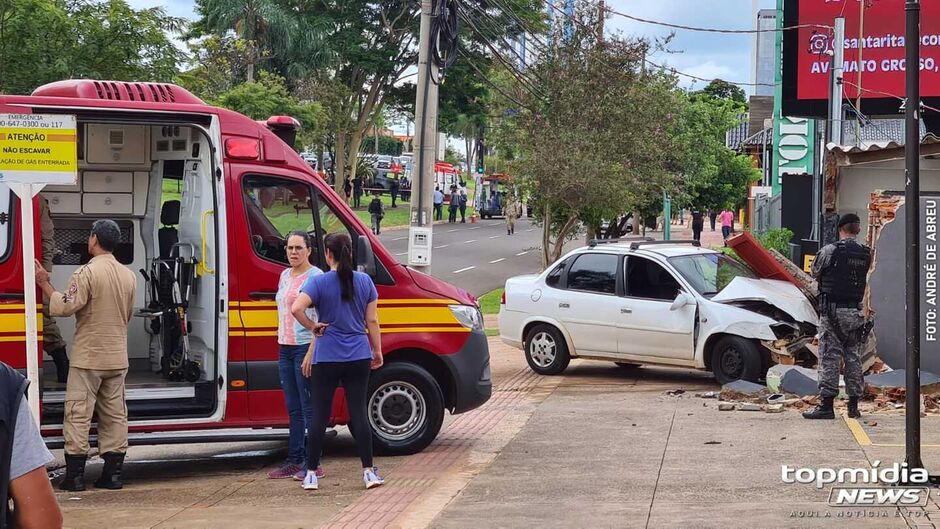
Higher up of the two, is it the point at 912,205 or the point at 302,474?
the point at 912,205

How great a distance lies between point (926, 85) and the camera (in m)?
29.2

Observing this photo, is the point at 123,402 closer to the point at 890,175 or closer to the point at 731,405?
the point at 731,405

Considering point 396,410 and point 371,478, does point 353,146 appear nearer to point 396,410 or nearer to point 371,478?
point 396,410

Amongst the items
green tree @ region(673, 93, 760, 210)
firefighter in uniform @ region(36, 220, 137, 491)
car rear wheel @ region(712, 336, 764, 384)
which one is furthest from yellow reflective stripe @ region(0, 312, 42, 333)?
green tree @ region(673, 93, 760, 210)

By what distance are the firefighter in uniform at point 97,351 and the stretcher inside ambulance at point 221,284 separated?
1.35 feet

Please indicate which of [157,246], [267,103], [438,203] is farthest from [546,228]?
[438,203]

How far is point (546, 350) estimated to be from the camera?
51.1 feet

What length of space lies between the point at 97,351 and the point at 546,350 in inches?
311

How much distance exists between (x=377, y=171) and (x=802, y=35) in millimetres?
40186

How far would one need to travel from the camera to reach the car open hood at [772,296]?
1355 cm

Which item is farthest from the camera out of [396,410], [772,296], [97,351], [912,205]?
[772,296]

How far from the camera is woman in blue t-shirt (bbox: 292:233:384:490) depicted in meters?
8.30

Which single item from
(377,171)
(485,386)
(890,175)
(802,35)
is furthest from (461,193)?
(485,386)

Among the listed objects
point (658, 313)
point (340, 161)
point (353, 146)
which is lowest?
point (658, 313)
